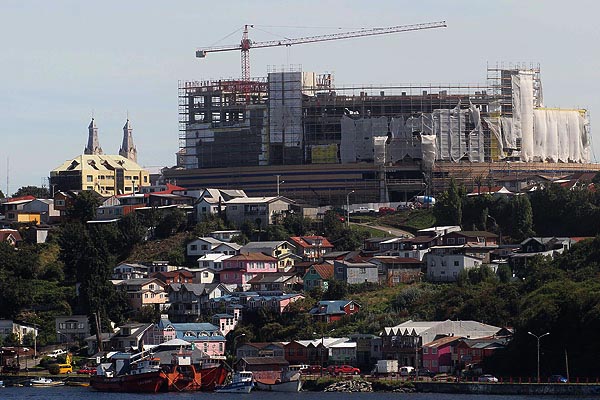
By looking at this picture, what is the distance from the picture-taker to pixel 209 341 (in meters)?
94.5

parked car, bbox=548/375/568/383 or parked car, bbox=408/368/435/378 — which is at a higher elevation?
parked car, bbox=548/375/568/383

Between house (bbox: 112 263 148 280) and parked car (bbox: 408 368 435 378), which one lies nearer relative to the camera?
parked car (bbox: 408 368 435 378)

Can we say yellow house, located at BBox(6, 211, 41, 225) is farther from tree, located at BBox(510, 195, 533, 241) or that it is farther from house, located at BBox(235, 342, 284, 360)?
house, located at BBox(235, 342, 284, 360)

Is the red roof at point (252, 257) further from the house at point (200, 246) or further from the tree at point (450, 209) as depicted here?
the tree at point (450, 209)

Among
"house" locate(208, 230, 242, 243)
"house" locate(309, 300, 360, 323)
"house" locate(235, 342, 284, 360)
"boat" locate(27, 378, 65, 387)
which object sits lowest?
"boat" locate(27, 378, 65, 387)

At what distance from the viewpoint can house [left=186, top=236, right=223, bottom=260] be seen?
114 m

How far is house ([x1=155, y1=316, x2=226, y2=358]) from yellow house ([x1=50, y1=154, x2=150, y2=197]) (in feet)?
140

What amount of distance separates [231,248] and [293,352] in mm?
23112

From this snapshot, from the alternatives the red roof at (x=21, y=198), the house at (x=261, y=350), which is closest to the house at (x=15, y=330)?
the house at (x=261, y=350)

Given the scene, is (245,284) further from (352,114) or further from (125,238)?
(352,114)

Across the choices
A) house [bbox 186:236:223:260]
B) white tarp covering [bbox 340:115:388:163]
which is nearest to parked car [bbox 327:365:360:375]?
house [bbox 186:236:223:260]

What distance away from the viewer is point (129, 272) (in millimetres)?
109500

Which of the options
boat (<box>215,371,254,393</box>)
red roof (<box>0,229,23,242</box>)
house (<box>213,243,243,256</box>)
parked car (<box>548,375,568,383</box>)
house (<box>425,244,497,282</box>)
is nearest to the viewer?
parked car (<box>548,375,568,383</box>)

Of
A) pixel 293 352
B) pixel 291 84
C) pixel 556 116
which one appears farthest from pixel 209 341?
pixel 556 116
